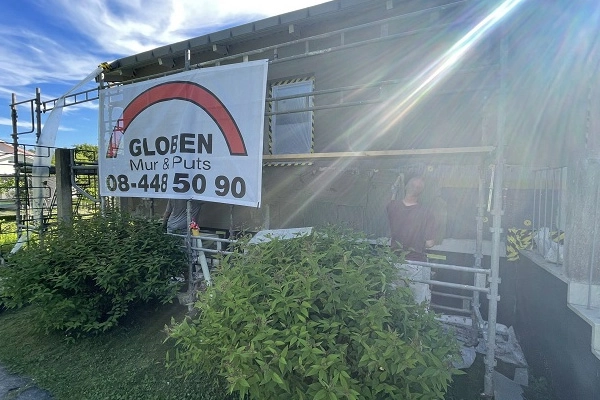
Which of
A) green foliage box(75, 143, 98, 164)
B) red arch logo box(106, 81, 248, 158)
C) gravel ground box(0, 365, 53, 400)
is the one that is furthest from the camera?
green foliage box(75, 143, 98, 164)

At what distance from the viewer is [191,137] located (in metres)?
4.15

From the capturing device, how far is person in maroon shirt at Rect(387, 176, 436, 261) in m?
3.27

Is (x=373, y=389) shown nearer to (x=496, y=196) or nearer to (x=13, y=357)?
(x=496, y=196)

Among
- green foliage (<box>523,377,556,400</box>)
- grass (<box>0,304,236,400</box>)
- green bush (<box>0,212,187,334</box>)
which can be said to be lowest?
grass (<box>0,304,236,400</box>)

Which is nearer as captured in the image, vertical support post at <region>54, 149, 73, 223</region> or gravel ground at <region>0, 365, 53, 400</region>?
gravel ground at <region>0, 365, 53, 400</region>

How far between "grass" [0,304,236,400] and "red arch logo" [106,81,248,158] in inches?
89.7

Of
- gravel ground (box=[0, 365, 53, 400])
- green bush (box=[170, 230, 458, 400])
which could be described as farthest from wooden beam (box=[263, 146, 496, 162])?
gravel ground (box=[0, 365, 53, 400])

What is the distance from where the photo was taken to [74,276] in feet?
11.2

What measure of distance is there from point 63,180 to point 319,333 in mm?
6974

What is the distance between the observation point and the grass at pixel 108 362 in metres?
2.66

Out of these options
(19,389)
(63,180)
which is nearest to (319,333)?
(19,389)

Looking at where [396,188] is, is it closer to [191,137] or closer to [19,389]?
[191,137]

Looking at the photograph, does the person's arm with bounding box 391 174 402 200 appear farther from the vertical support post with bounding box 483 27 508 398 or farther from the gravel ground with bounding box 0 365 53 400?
the gravel ground with bounding box 0 365 53 400

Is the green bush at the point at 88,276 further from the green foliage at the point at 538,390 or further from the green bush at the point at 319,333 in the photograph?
the green foliage at the point at 538,390
